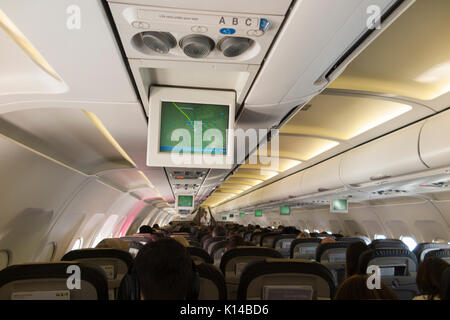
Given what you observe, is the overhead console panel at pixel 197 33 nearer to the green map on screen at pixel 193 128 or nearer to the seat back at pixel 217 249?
the green map on screen at pixel 193 128

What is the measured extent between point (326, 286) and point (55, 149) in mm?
5456

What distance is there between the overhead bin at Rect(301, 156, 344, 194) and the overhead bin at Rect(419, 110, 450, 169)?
2.64 metres

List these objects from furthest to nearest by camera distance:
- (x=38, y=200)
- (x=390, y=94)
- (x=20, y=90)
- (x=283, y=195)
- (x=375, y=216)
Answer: (x=375, y=216), (x=283, y=195), (x=38, y=200), (x=390, y=94), (x=20, y=90)

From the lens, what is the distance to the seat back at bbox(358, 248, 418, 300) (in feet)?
14.1

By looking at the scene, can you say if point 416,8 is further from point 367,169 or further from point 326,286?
point 367,169

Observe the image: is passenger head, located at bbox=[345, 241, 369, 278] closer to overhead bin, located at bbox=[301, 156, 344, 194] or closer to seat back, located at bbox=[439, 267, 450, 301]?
overhead bin, located at bbox=[301, 156, 344, 194]

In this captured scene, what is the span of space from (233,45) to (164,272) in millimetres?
1658

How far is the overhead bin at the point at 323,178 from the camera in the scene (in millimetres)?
7000

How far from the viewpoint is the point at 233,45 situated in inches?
93.8

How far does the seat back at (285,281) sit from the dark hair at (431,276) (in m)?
1.30

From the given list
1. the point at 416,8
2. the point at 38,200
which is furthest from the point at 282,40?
the point at 38,200

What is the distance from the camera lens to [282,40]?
87.7 inches

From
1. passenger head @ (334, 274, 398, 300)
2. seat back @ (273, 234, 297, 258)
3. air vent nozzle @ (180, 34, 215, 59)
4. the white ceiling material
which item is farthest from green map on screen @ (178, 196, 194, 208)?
passenger head @ (334, 274, 398, 300)

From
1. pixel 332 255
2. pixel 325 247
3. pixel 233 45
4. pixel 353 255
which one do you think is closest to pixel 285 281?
pixel 233 45
